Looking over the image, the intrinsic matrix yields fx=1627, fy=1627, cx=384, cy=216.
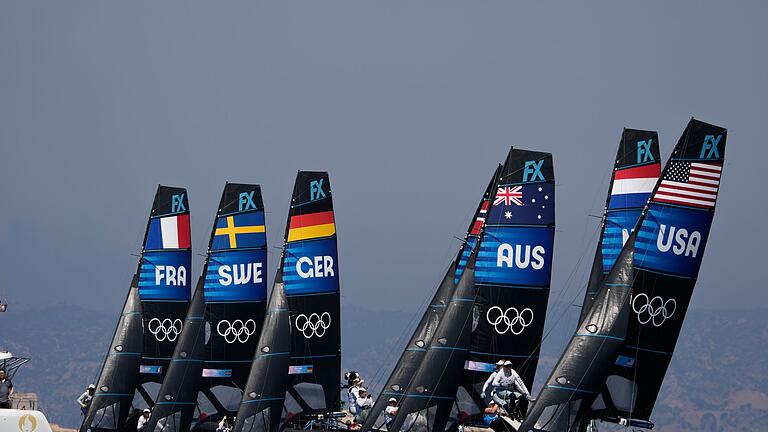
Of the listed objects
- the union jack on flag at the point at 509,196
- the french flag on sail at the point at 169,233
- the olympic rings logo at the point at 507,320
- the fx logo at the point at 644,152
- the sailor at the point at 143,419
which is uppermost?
the fx logo at the point at 644,152

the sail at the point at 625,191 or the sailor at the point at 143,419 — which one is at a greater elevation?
the sail at the point at 625,191

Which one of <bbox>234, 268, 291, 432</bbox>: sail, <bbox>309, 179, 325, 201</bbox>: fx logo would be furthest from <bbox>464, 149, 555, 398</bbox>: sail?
<bbox>309, 179, 325, 201</bbox>: fx logo

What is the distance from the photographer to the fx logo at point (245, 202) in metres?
60.5

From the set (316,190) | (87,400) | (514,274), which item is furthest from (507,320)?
(87,400)

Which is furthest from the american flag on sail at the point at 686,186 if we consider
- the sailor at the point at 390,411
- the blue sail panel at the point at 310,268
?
the blue sail panel at the point at 310,268

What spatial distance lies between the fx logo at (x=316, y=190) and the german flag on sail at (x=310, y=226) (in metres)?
0.62

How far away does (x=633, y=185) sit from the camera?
177 feet

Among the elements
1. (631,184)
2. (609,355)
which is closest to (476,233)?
(631,184)

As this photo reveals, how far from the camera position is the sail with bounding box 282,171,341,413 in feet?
190

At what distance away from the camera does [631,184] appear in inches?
2127

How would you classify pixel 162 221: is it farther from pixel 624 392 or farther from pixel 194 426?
pixel 624 392

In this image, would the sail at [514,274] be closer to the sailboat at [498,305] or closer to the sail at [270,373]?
the sailboat at [498,305]

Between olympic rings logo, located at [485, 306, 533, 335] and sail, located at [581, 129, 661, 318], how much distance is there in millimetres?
3215

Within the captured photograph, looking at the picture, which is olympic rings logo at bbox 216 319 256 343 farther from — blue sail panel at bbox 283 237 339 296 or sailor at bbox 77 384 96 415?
sailor at bbox 77 384 96 415
